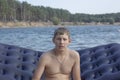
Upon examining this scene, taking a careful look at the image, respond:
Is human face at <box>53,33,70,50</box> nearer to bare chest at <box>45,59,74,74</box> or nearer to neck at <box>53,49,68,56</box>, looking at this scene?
neck at <box>53,49,68,56</box>

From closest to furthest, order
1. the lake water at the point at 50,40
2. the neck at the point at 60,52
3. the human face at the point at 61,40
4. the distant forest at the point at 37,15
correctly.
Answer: the human face at the point at 61,40 → the neck at the point at 60,52 → the lake water at the point at 50,40 → the distant forest at the point at 37,15

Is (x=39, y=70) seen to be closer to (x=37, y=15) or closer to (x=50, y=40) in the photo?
(x=50, y=40)

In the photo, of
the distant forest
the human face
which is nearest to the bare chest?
the human face

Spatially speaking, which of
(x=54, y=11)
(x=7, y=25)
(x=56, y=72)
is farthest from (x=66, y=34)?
(x=54, y=11)

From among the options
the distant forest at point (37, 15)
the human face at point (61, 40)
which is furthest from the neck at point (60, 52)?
the distant forest at point (37, 15)

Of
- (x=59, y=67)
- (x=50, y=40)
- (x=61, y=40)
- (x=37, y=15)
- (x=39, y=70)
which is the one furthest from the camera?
(x=37, y=15)

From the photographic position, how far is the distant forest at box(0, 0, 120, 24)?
9631cm

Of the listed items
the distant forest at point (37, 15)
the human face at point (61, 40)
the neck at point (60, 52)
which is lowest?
the distant forest at point (37, 15)

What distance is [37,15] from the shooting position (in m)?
115

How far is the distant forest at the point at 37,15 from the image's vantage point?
96.3m

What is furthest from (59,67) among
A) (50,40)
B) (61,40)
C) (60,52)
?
(50,40)

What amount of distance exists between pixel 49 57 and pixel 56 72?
0.22 m

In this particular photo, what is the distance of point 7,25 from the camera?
100438mm

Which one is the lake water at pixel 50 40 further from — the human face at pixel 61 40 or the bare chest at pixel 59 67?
the human face at pixel 61 40
